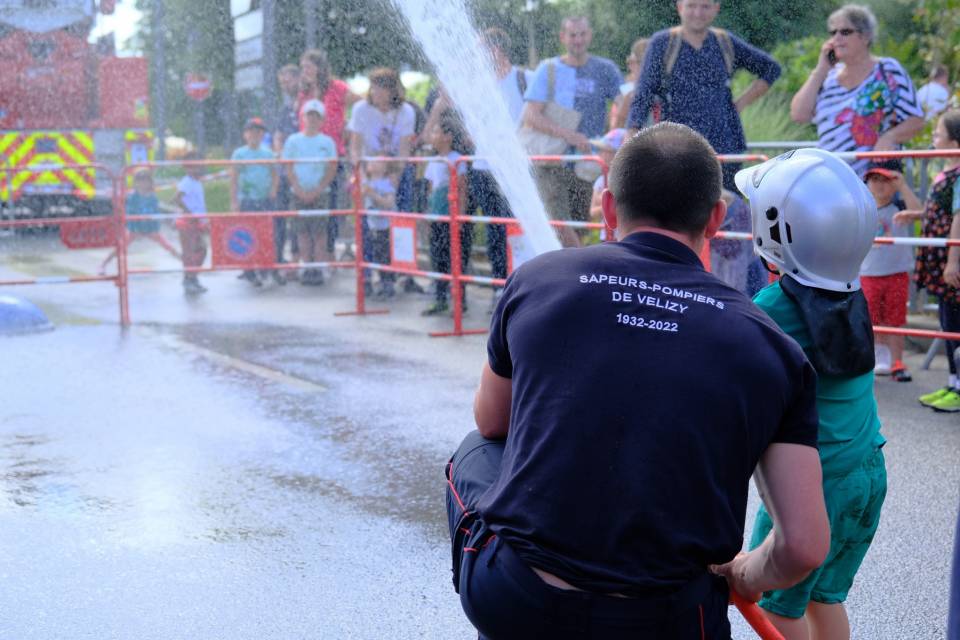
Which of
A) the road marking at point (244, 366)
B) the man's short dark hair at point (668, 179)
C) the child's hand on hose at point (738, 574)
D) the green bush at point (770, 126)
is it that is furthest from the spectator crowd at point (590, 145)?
the road marking at point (244, 366)

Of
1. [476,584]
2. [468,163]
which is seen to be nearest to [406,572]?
[476,584]

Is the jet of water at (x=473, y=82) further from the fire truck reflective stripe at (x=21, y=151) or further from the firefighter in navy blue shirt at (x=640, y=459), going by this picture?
the fire truck reflective stripe at (x=21, y=151)

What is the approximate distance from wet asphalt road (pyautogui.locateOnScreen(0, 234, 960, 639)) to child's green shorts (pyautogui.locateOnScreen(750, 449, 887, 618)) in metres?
1.10

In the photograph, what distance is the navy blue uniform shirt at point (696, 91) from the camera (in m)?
8.15

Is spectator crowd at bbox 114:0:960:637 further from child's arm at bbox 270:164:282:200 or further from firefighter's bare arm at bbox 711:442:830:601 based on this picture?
firefighter's bare arm at bbox 711:442:830:601

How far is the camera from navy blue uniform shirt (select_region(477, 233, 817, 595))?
226cm

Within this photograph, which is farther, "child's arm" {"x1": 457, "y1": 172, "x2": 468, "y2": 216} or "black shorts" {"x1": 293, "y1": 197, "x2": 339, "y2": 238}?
"black shorts" {"x1": 293, "y1": 197, "x2": 339, "y2": 238}

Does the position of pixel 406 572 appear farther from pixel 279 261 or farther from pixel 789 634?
pixel 279 261

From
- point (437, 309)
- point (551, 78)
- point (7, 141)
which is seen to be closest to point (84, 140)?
point (7, 141)

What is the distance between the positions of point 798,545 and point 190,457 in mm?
4462

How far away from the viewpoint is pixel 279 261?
533 inches

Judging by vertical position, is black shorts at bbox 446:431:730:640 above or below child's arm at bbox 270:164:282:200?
below

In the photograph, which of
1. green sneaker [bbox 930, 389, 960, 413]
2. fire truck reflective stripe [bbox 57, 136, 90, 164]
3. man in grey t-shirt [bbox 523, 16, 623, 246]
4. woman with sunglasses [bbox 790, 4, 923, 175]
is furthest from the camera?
fire truck reflective stripe [bbox 57, 136, 90, 164]

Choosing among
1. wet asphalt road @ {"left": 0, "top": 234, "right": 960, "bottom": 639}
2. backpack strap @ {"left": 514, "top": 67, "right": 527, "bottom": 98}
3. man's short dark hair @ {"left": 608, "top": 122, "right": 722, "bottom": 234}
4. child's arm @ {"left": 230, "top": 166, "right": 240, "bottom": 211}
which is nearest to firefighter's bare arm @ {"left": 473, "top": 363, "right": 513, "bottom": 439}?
man's short dark hair @ {"left": 608, "top": 122, "right": 722, "bottom": 234}
